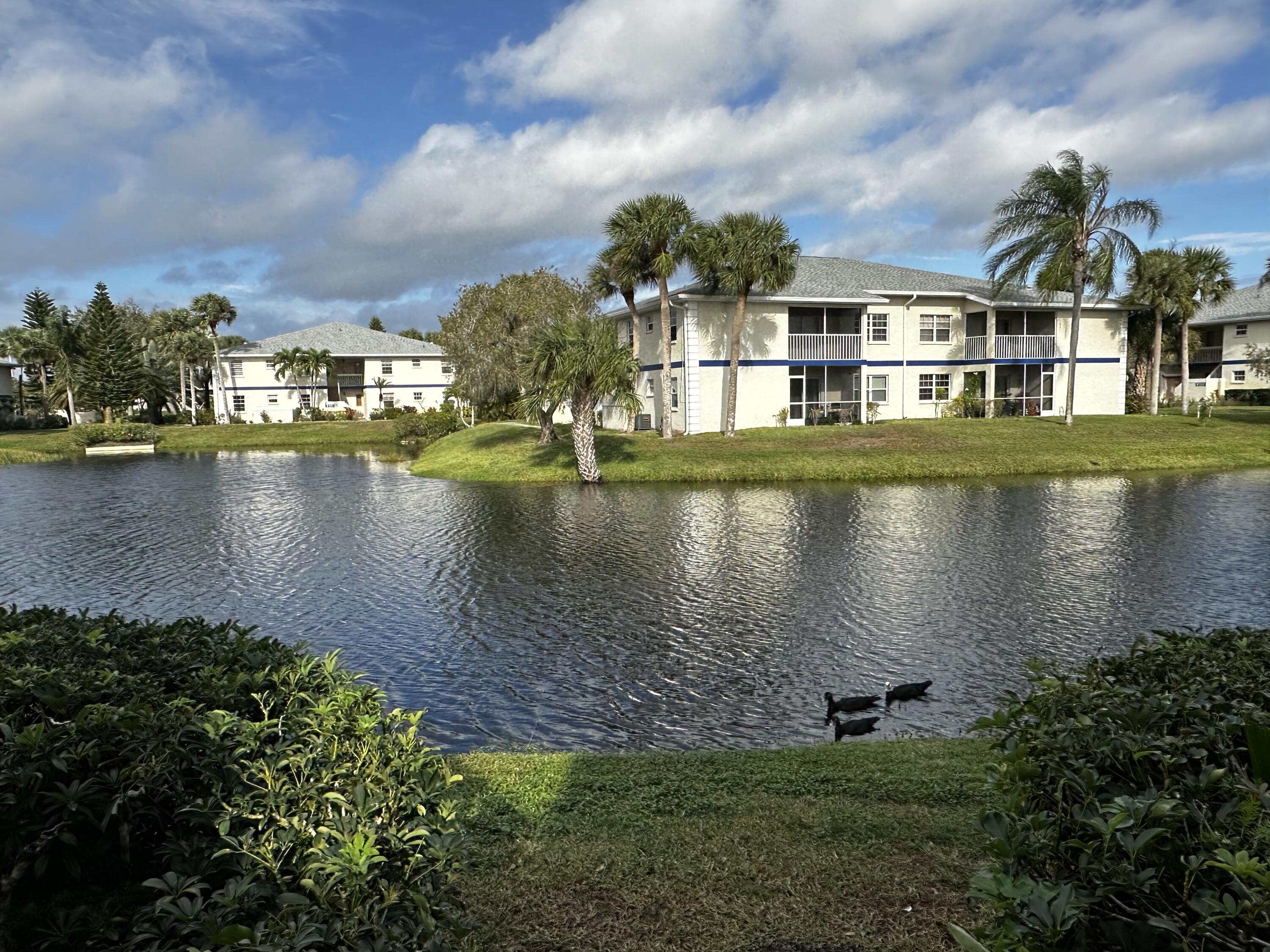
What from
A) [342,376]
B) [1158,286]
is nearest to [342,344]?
[342,376]

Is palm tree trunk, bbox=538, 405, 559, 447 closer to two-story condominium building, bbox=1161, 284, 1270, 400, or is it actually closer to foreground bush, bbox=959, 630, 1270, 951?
foreground bush, bbox=959, 630, 1270, 951

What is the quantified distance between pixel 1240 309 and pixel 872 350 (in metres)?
38.4

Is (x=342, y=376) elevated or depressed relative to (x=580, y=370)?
elevated

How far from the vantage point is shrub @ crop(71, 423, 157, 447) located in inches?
2216

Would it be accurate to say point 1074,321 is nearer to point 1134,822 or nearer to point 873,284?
point 873,284

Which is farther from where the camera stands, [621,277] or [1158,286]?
[1158,286]

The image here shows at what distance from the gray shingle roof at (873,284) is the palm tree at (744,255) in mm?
3062

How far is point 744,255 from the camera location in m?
37.6

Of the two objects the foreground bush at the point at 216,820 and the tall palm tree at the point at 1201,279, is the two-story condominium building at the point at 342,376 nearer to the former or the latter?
the tall palm tree at the point at 1201,279

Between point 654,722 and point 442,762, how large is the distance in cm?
587

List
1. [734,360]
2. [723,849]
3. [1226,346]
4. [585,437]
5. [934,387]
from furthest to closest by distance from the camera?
[1226,346] → [934,387] → [734,360] → [585,437] → [723,849]

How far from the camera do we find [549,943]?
4.43m

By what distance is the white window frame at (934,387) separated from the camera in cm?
4622

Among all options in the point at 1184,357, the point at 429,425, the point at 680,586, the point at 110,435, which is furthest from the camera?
the point at 110,435
